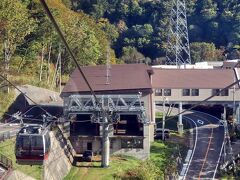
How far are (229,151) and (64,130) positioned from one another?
466 inches

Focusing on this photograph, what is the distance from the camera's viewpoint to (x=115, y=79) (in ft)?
128

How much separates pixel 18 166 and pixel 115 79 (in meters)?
13.6

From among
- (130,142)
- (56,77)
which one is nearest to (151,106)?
(130,142)

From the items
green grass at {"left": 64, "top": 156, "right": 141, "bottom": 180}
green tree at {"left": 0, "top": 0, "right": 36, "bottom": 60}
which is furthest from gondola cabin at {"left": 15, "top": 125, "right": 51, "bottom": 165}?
green tree at {"left": 0, "top": 0, "right": 36, "bottom": 60}

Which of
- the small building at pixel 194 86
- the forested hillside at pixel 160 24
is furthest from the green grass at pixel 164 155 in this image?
the forested hillside at pixel 160 24

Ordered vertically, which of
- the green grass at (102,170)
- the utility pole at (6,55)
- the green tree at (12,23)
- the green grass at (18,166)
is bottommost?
the green grass at (102,170)

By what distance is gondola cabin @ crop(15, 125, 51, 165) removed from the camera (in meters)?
22.3

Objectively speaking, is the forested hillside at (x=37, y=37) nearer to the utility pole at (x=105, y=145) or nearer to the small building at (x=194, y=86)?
the small building at (x=194, y=86)

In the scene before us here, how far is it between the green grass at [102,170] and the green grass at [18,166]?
9.04 ft

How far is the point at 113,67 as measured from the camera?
40500mm

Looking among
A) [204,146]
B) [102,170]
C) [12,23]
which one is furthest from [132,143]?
[12,23]

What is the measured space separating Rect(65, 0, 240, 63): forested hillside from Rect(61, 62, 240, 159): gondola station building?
3336cm

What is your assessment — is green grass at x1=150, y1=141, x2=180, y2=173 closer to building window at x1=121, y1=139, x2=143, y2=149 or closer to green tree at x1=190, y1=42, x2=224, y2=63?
building window at x1=121, y1=139, x2=143, y2=149

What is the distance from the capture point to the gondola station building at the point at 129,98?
35.0 metres
